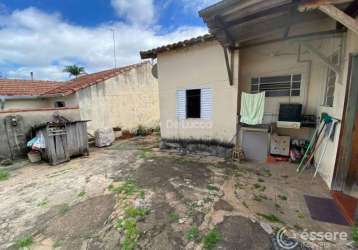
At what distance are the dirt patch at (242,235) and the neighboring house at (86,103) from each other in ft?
23.1

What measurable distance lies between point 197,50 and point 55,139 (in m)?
6.10

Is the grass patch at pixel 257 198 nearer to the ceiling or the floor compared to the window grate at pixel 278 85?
nearer to the floor

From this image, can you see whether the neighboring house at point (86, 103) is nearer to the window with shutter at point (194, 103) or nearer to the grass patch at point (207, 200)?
the window with shutter at point (194, 103)

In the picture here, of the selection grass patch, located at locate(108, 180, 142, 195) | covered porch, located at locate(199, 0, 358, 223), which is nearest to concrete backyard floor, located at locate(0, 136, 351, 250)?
grass patch, located at locate(108, 180, 142, 195)

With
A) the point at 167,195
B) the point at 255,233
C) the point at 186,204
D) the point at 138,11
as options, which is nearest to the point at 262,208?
the point at 255,233

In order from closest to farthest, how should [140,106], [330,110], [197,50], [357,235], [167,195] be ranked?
[357,235] → [167,195] → [330,110] → [197,50] → [140,106]

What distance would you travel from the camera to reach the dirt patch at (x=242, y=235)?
2.15 metres

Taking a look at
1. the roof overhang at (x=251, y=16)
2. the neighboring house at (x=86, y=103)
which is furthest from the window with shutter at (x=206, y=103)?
the neighboring house at (x=86, y=103)

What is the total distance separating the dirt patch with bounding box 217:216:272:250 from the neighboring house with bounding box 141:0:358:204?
230 centimetres

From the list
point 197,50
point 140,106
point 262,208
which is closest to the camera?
point 262,208

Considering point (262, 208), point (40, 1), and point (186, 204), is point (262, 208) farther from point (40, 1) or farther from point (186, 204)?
point (40, 1)

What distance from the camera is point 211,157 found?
5949 millimetres

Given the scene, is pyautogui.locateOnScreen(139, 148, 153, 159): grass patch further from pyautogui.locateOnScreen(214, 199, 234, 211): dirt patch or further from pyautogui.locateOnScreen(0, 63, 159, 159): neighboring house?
pyautogui.locateOnScreen(214, 199, 234, 211): dirt patch

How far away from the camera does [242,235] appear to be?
2320mm
